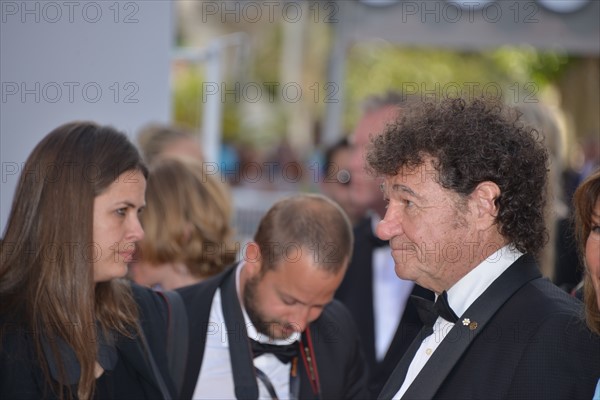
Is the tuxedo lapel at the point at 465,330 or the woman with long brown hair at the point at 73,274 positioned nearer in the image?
the tuxedo lapel at the point at 465,330

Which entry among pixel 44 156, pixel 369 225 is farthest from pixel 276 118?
pixel 44 156

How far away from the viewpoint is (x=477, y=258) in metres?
2.56

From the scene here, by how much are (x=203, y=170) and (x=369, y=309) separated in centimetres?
117

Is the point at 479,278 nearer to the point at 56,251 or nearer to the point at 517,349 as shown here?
the point at 517,349

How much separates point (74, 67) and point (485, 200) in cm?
229

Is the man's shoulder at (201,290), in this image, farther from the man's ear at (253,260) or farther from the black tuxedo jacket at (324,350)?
the man's ear at (253,260)

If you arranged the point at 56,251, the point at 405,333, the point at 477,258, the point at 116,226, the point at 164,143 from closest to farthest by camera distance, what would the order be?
the point at 477,258
the point at 56,251
the point at 116,226
the point at 405,333
the point at 164,143

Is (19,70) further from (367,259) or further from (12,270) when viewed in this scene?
(367,259)

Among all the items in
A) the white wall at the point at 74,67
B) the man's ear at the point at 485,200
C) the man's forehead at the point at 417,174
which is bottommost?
the man's ear at the point at 485,200

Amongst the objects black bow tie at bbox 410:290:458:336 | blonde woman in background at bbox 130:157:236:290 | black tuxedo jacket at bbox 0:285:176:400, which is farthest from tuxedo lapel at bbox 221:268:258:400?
black bow tie at bbox 410:290:458:336

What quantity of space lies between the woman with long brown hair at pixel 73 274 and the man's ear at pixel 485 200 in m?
1.31

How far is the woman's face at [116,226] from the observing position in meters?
3.04

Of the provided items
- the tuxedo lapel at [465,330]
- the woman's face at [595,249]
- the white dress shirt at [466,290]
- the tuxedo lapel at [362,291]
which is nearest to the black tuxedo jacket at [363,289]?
the tuxedo lapel at [362,291]

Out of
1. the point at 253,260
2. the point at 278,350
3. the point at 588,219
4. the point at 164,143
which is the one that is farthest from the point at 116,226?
the point at 164,143
